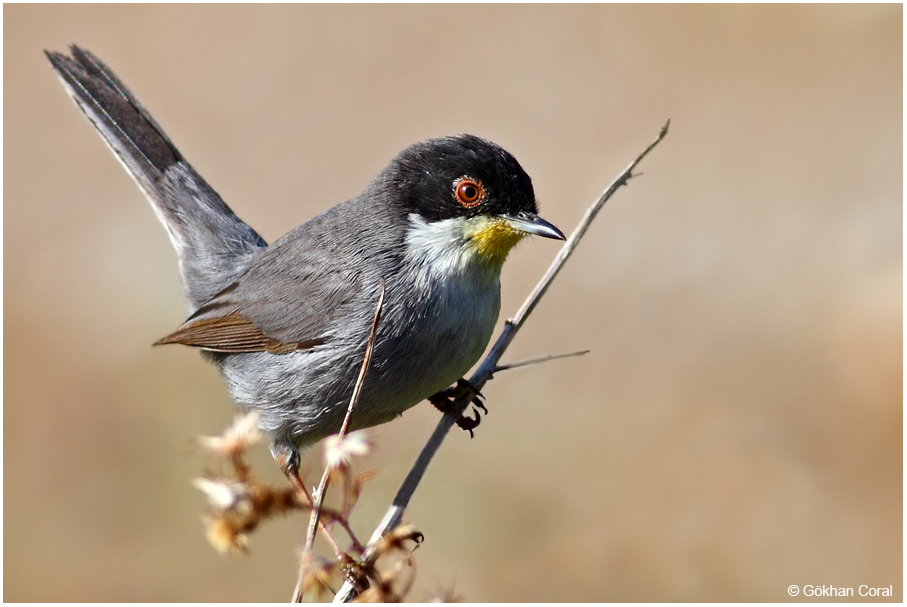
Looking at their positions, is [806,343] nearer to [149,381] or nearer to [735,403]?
[735,403]

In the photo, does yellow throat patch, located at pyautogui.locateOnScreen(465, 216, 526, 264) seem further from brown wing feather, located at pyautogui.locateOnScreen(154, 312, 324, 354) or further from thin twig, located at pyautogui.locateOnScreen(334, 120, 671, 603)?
brown wing feather, located at pyautogui.locateOnScreen(154, 312, 324, 354)

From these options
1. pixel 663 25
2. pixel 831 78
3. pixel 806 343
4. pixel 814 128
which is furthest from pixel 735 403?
pixel 663 25

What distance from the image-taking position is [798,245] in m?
10.4

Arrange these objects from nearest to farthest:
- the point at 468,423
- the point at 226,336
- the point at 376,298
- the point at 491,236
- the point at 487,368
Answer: the point at 487,368
the point at 491,236
the point at 376,298
the point at 468,423
the point at 226,336

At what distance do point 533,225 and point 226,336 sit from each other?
2.11 meters

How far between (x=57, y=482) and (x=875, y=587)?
24.1ft

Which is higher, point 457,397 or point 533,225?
point 533,225

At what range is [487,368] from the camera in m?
4.55

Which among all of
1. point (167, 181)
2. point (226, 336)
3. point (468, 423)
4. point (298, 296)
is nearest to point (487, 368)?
point (468, 423)

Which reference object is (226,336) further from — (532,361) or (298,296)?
(532,361)

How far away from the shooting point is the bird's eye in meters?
4.68

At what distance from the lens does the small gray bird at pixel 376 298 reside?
15.1 ft

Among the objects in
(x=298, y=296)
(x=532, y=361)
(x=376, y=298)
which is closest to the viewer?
(x=532, y=361)

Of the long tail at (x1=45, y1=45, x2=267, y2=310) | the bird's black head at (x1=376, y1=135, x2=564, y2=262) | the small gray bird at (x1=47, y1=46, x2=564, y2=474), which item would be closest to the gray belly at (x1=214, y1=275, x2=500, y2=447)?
the small gray bird at (x1=47, y1=46, x2=564, y2=474)
